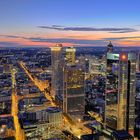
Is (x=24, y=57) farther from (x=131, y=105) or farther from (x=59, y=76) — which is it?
(x=131, y=105)

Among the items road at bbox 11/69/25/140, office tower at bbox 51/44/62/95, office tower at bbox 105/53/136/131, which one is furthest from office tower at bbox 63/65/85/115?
office tower at bbox 51/44/62/95

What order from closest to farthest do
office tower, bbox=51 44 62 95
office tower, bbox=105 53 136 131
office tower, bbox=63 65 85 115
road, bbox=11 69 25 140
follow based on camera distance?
road, bbox=11 69 25 140 < office tower, bbox=105 53 136 131 < office tower, bbox=63 65 85 115 < office tower, bbox=51 44 62 95

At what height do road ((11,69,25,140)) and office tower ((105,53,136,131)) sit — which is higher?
office tower ((105,53,136,131))

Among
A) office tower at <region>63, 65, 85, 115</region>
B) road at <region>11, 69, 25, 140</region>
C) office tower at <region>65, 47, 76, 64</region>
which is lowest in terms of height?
road at <region>11, 69, 25, 140</region>

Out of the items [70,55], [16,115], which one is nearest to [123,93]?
[16,115]

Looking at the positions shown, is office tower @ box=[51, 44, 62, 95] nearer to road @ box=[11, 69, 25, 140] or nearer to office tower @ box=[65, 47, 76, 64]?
office tower @ box=[65, 47, 76, 64]

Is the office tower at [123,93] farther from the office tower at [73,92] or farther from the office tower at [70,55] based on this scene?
the office tower at [70,55]

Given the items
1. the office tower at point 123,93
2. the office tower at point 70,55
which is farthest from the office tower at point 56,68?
the office tower at point 123,93
